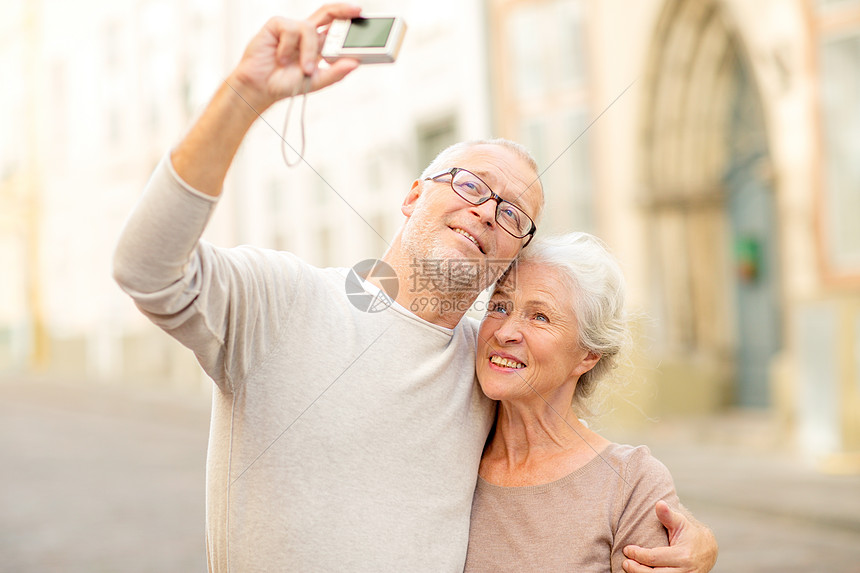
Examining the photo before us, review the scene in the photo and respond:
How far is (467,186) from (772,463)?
7.27 metres

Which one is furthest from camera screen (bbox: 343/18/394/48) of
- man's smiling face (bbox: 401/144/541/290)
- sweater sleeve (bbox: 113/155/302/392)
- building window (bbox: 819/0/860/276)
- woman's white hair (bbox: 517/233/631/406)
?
building window (bbox: 819/0/860/276)

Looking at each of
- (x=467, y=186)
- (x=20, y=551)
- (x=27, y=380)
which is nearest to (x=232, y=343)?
(x=467, y=186)

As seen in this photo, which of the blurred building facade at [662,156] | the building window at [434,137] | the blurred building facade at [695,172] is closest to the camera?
the blurred building facade at [662,156]

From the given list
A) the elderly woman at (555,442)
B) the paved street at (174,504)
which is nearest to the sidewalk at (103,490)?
the paved street at (174,504)

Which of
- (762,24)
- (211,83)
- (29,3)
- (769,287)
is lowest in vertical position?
(769,287)

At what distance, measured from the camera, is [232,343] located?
73.4 inches

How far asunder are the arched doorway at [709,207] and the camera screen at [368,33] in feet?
31.2

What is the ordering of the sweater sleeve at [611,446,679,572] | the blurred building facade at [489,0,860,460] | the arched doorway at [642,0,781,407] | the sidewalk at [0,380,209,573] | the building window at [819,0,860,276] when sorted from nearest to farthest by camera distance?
the sweater sleeve at [611,446,679,572]
the sidewalk at [0,380,209,573]
the building window at [819,0,860,276]
the blurred building facade at [489,0,860,460]
the arched doorway at [642,0,781,407]

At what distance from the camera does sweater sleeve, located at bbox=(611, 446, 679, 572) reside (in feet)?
6.93

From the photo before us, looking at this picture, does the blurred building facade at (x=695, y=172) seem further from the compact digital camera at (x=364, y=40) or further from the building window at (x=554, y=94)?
the compact digital camera at (x=364, y=40)

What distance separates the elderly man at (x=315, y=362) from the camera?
1.60 m

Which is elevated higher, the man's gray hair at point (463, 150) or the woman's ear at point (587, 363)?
the man's gray hair at point (463, 150)

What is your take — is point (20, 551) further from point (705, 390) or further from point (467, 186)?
point (705, 390)

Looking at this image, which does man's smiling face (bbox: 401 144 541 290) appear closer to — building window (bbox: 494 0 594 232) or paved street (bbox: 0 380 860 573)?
paved street (bbox: 0 380 860 573)
